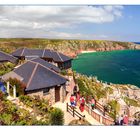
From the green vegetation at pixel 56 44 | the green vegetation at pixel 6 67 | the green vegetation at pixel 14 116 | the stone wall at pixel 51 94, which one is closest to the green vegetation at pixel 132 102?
the green vegetation at pixel 56 44

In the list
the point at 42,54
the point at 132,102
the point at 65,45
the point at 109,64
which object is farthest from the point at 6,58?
the point at 132,102

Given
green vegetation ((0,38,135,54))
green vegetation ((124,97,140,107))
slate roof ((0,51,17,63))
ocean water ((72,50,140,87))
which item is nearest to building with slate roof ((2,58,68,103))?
green vegetation ((0,38,135,54))

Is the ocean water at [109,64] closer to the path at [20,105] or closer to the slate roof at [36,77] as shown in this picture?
the slate roof at [36,77]

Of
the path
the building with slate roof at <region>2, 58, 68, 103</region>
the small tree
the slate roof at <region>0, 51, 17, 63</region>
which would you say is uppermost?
the slate roof at <region>0, 51, 17, 63</region>

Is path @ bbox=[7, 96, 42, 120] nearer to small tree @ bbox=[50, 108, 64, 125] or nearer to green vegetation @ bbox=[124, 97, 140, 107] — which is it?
small tree @ bbox=[50, 108, 64, 125]
